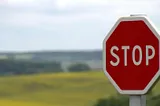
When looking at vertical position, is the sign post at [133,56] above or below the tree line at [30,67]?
above

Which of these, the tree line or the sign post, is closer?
the sign post

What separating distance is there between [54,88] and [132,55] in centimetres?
5919

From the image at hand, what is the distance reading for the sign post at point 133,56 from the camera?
12.0ft

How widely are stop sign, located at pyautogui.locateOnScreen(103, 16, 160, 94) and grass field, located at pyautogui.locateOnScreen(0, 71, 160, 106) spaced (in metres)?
44.3

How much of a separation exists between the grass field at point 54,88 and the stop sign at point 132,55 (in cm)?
4429

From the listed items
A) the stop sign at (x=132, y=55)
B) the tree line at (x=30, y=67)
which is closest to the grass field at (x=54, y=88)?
the tree line at (x=30, y=67)

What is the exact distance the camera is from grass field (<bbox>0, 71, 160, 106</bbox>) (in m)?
52.7

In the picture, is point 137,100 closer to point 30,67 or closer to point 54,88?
point 54,88

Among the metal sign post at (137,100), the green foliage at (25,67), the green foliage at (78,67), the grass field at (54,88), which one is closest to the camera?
the metal sign post at (137,100)

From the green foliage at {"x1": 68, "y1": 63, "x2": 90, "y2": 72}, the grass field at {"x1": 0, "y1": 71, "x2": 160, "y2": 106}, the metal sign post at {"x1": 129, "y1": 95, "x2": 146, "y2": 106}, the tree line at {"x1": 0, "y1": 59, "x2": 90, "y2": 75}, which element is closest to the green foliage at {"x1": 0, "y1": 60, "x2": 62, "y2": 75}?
the tree line at {"x1": 0, "y1": 59, "x2": 90, "y2": 75}

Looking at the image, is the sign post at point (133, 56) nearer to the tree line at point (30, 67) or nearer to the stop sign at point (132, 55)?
the stop sign at point (132, 55)

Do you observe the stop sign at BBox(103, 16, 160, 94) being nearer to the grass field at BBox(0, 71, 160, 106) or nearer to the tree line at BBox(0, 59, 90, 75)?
the grass field at BBox(0, 71, 160, 106)

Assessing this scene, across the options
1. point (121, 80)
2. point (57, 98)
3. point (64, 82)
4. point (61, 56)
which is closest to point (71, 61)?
point (61, 56)

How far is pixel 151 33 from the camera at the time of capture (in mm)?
3691
